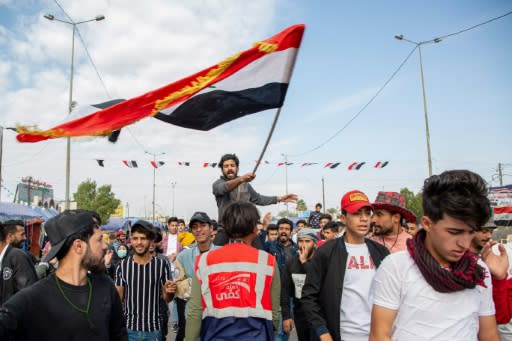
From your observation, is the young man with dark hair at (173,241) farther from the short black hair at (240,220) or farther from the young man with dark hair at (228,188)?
the short black hair at (240,220)

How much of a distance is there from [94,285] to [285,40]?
293 centimetres

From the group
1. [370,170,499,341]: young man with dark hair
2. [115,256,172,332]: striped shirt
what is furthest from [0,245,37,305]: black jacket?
[370,170,499,341]: young man with dark hair

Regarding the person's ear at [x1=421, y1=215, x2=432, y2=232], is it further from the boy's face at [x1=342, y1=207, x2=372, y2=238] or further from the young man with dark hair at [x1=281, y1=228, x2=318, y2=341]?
the young man with dark hair at [x1=281, y1=228, x2=318, y2=341]

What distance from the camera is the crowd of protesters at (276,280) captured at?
208 centimetres

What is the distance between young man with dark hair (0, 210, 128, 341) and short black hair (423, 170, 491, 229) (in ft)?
6.28

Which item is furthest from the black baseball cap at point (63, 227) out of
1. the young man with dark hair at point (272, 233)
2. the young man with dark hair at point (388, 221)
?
the young man with dark hair at point (272, 233)

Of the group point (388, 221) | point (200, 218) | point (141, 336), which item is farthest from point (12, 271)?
point (388, 221)

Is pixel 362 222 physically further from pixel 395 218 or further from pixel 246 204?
pixel 395 218

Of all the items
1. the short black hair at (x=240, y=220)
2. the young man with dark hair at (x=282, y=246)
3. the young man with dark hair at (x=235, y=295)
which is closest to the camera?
the young man with dark hair at (x=235, y=295)

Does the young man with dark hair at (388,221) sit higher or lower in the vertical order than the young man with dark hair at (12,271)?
higher

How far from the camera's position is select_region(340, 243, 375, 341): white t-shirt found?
3.38m

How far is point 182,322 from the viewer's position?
5.40 metres

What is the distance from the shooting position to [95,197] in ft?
206

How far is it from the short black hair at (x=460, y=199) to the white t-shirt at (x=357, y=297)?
4.69 ft
